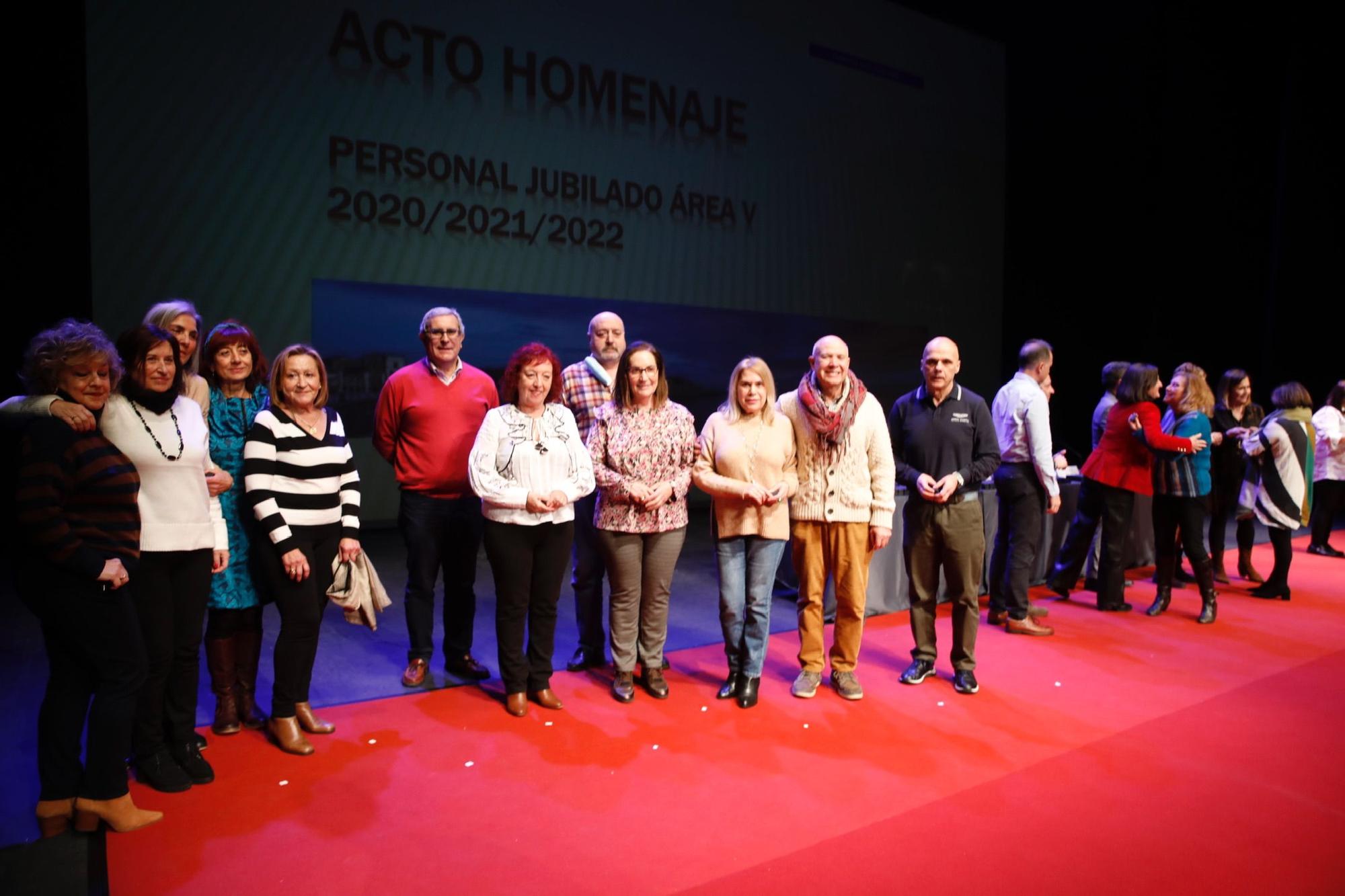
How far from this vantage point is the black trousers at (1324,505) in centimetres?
688

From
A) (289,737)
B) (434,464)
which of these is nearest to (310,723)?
(289,737)

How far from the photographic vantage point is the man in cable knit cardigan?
11.8 feet

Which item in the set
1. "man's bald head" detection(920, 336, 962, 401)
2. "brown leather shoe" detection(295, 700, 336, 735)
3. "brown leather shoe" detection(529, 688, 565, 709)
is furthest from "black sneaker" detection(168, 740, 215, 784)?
"man's bald head" detection(920, 336, 962, 401)

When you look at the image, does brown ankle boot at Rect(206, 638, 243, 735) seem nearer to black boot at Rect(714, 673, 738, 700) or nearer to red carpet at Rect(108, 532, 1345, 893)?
red carpet at Rect(108, 532, 1345, 893)

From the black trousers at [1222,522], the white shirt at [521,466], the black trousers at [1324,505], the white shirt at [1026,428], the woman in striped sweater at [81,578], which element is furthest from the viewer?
the black trousers at [1324,505]

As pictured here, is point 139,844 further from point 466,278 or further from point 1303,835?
point 466,278

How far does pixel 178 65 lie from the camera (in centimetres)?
603

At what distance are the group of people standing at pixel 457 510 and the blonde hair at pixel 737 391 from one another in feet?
0.04

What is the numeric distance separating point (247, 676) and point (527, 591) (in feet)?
3.43

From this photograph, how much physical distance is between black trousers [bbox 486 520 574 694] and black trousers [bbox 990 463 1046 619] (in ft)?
8.23

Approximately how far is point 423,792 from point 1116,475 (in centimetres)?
411

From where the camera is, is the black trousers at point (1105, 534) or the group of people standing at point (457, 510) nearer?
the group of people standing at point (457, 510)

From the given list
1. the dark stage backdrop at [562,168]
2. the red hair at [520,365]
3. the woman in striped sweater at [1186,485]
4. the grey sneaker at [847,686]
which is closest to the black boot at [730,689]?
the grey sneaker at [847,686]

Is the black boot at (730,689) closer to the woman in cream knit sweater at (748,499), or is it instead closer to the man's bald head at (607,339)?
the woman in cream knit sweater at (748,499)
